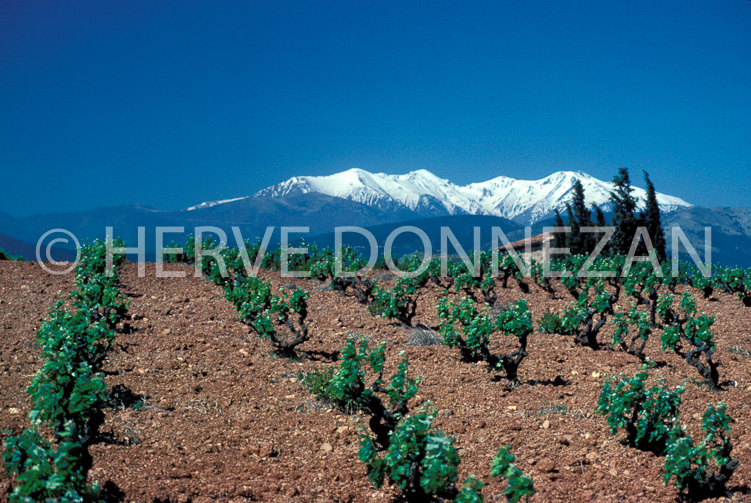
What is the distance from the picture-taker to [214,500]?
487cm

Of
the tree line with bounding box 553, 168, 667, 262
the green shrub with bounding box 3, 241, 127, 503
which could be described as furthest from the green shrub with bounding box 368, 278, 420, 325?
the tree line with bounding box 553, 168, 667, 262

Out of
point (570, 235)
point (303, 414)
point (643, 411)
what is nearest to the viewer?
point (643, 411)

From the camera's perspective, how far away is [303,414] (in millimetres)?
7020

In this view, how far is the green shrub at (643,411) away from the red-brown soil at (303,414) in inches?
8.8

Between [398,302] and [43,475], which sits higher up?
[398,302]

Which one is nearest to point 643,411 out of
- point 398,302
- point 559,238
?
point 398,302

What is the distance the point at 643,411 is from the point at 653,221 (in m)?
35.2

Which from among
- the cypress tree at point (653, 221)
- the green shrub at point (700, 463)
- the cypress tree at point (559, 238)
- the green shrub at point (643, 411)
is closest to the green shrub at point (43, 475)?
the green shrub at point (700, 463)

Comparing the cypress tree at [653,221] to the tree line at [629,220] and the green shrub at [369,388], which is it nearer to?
the tree line at [629,220]

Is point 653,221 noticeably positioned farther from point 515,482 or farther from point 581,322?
point 515,482

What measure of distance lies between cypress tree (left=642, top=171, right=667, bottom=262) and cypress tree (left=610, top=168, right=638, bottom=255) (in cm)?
120

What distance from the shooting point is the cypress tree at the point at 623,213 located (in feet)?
117

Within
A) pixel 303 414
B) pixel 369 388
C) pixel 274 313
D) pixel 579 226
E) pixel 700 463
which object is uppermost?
pixel 579 226

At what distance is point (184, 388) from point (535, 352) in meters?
6.85
